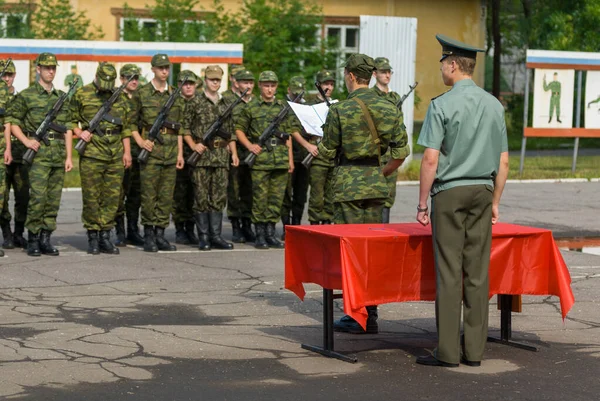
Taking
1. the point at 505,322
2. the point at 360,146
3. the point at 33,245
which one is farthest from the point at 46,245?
the point at 505,322

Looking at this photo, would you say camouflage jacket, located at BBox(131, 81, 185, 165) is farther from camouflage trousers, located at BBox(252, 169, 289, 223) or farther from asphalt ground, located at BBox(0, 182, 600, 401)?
asphalt ground, located at BBox(0, 182, 600, 401)

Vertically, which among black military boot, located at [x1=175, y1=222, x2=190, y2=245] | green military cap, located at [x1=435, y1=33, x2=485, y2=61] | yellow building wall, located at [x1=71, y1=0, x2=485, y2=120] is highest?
yellow building wall, located at [x1=71, y1=0, x2=485, y2=120]

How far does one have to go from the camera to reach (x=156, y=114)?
44.5 ft

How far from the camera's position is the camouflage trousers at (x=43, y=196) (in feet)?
41.9

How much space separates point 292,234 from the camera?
8.48 metres

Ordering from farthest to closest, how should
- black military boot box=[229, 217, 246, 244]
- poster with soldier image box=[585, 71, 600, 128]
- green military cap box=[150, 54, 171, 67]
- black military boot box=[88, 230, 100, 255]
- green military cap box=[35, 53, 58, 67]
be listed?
1. poster with soldier image box=[585, 71, 600, 128]
2. black military boot box=[229, 217, 246, 244]
3. green military cap box=[150, 54, 171, 67]
4. black military boot box=[88, 230, 100, 255]
5. green military cap box=[35, 53, 58, 67]

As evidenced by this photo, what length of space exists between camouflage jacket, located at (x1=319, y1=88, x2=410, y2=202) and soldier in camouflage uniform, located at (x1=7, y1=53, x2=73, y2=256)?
4569 mm

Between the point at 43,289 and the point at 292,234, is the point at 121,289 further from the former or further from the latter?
the point at 292,234

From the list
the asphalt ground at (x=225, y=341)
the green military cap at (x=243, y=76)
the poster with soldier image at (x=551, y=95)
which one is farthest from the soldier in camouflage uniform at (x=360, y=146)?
the poster with soldier image at (x=551, y=95)

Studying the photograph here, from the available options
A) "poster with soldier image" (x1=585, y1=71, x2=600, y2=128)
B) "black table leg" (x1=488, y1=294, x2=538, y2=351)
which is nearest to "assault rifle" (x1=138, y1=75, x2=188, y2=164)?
"black table leg" (x1=488, y1=294, x2=538, y2=351)

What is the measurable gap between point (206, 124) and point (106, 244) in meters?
1.78

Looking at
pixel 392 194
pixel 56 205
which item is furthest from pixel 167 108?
pixel 392 194

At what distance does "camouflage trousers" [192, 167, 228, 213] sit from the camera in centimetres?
1380

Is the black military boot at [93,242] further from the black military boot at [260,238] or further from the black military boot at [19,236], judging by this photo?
the black military boot at [260,238]
